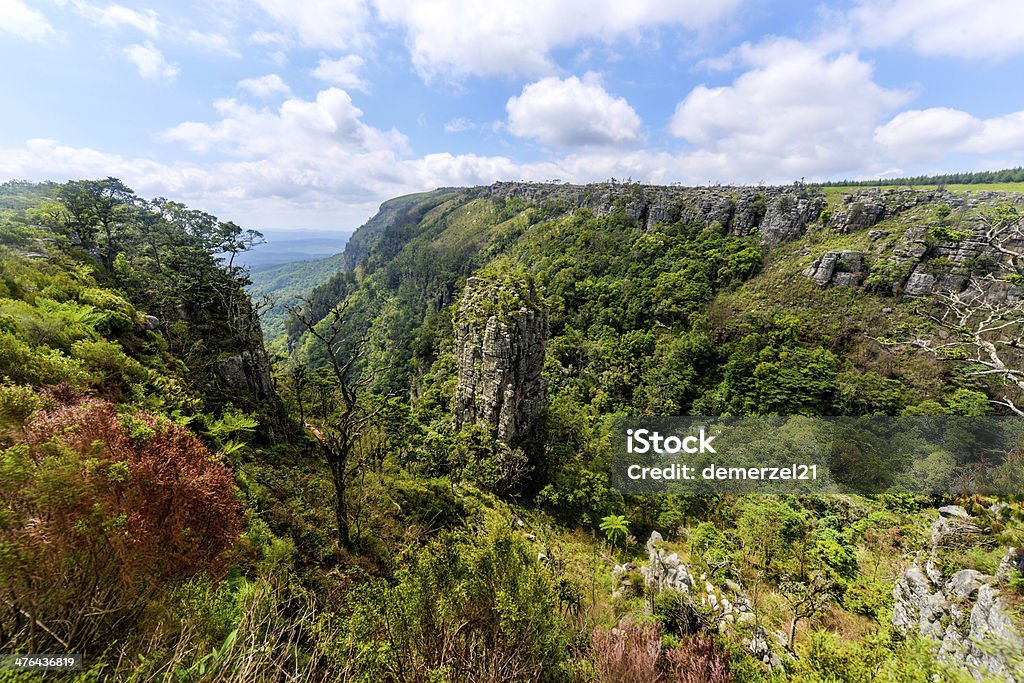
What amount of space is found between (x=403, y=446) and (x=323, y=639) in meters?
18.9

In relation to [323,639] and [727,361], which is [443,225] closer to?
[727,361]

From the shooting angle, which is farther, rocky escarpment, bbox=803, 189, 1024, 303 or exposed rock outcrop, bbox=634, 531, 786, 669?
rocky escarpment, bbox=803, 189, 1024, 303

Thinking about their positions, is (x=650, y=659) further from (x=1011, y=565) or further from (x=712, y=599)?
(x=712, y=599)

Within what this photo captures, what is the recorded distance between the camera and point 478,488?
2291 centimetres

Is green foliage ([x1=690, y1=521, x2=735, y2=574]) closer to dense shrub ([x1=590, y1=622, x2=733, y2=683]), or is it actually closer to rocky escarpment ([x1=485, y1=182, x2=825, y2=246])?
dense shrub ([x1=590, y1=622, x2=733, y2=683])

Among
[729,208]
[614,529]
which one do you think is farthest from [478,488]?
[729,208]

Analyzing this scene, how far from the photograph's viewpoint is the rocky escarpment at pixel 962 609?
8.15 metres

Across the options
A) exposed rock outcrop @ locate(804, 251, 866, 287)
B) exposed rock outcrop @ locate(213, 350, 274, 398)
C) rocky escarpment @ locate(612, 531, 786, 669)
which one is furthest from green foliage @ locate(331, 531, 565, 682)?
exposed rock outcrop @ locate(804, 251, 866, 287)

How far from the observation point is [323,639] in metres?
5.75

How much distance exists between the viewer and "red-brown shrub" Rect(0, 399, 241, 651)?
3.61m

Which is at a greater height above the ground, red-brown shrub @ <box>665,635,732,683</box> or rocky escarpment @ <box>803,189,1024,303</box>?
rocky escarpment @ <box>803,189,1024,303</box>

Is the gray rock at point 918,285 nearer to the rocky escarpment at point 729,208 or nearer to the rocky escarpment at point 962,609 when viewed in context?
the rocky escarpment at point 729,208

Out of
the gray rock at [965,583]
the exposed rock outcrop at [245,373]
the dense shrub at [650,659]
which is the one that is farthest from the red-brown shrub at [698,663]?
the exposed rock outcrop at [245,373]

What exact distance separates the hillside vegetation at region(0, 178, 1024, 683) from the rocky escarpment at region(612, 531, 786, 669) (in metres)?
0.13
